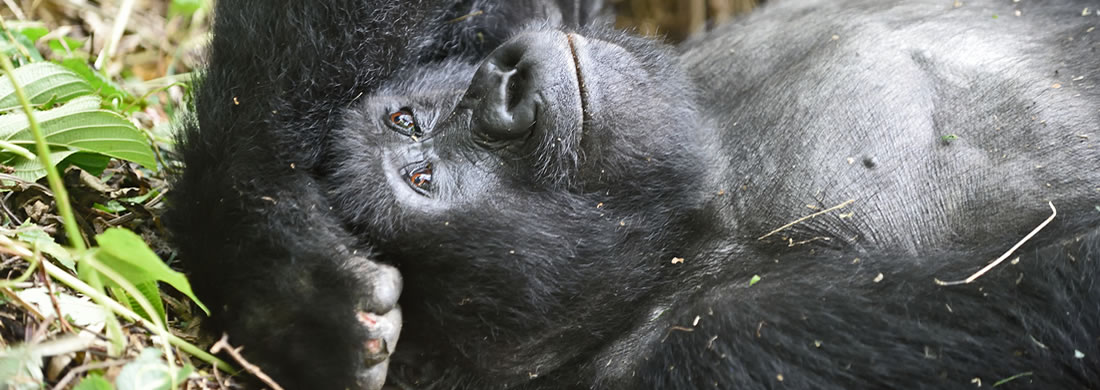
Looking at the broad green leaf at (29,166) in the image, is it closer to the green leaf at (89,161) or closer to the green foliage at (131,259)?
the green leaf at (89,161)

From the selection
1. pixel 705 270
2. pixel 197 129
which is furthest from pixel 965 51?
pixel 197 129

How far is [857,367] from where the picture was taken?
1627 mm

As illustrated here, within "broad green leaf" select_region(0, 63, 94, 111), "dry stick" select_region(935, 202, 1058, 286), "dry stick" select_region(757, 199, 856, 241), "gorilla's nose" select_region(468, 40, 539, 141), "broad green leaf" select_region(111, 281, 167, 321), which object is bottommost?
"broad green leaf" select_region(111, 281, 167, 321)

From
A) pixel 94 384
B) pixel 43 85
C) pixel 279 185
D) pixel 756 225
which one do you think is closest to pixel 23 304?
pixel 94 384

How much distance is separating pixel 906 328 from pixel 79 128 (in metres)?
1.71

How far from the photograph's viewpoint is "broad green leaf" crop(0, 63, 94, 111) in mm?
1979

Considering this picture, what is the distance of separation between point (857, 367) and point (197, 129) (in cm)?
138

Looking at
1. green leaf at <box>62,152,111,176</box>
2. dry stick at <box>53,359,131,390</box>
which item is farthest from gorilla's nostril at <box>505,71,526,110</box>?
green leaf at <box>62,152,111,176</box>

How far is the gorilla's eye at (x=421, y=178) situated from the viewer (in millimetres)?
1849

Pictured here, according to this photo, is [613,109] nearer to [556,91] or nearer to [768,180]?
[556,91]

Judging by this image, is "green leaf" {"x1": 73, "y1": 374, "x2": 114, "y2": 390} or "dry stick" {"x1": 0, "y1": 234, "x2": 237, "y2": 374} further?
"dry stick" {"x1": 0, "y1": 234, "x2": 237, "y2": 374}

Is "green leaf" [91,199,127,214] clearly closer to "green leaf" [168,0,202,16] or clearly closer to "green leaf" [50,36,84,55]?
"green leaf" [50,36,84,55]

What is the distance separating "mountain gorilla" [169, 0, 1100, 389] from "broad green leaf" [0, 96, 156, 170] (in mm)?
200

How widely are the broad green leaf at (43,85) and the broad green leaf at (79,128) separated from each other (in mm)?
44
